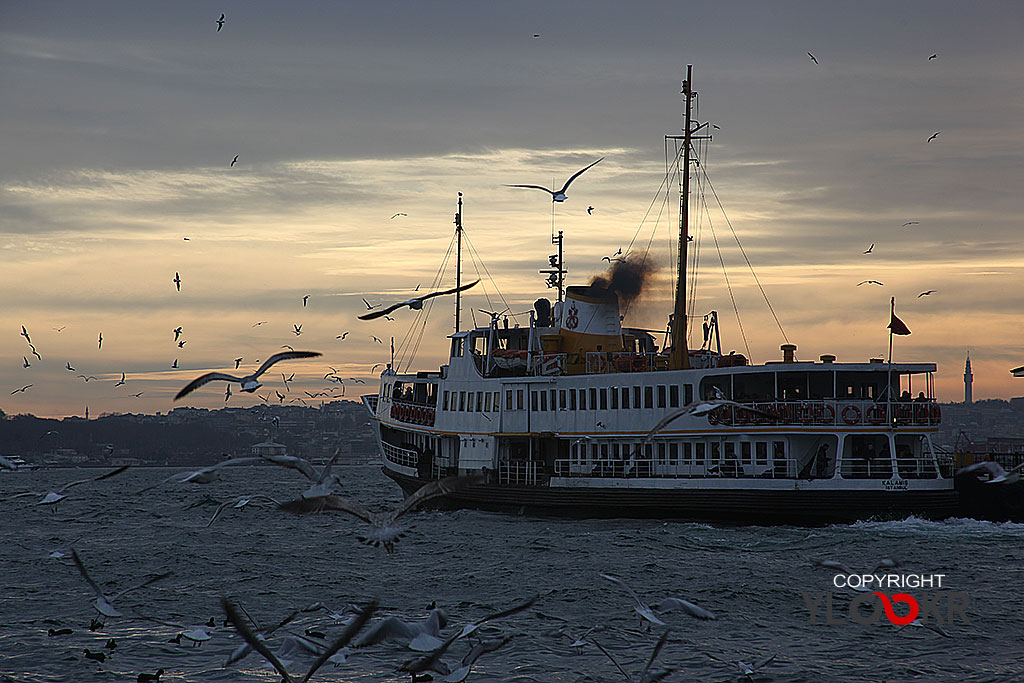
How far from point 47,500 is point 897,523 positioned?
27336 mm

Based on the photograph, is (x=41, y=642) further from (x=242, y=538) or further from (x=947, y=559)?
(x=947, y=559)

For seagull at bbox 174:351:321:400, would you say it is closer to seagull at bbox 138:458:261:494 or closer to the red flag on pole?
seagull at bbox 138:458:261:494

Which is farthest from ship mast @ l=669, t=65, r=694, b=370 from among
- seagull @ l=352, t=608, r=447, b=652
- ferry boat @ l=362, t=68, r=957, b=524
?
seagull @ l=352, t=608, r=447, b=652

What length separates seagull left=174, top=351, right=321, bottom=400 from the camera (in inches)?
625

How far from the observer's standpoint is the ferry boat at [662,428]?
3788cm

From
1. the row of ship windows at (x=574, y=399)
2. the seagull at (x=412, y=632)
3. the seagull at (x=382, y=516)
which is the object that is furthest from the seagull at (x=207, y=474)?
the row of ship windows at (x=574, y=399)

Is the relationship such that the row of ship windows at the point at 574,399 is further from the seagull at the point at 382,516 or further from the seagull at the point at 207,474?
the seagull at the point at 207,474

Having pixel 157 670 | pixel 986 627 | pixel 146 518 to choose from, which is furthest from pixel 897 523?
pixel 146 518

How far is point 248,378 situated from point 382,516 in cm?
350

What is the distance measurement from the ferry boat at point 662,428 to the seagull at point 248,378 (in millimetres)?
17566

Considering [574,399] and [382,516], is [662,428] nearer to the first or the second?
[574,399]

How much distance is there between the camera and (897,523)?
120 ft

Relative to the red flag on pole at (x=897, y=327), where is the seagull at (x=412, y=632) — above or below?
below

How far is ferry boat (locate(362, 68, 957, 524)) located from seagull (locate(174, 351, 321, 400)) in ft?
57.6
